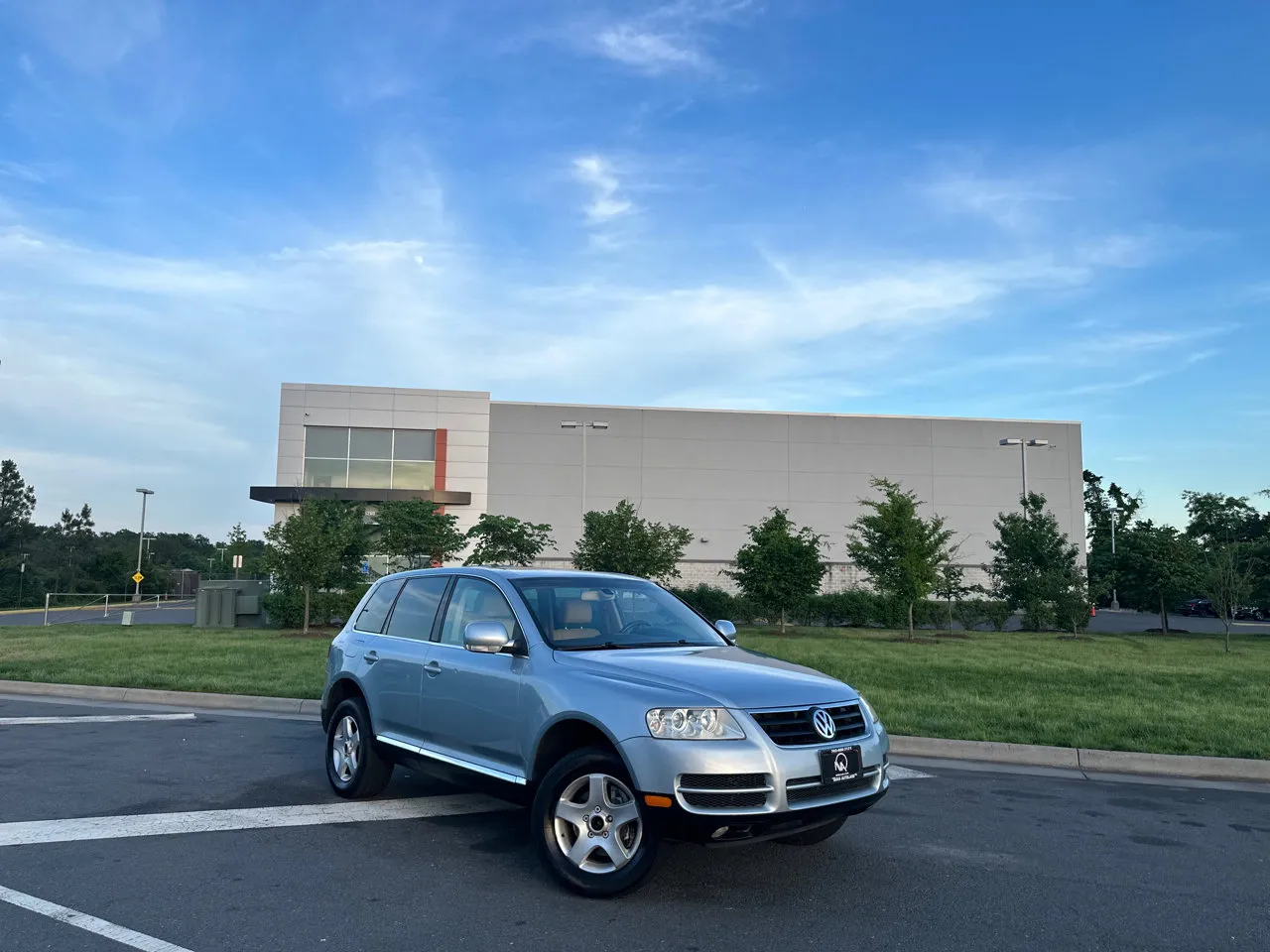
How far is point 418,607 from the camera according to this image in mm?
6809

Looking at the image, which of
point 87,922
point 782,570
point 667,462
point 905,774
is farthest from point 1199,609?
point 87,922

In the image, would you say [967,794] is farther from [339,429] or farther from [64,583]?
[64,583]

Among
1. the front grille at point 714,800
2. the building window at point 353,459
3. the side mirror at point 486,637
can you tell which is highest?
the building window at point 353,459

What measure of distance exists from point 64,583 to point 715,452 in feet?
163

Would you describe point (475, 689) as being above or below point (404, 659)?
below

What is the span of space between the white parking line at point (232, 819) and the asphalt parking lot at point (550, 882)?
0.08 feet

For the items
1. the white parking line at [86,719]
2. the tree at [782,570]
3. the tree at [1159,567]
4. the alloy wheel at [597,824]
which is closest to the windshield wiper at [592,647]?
the alloy wheel at [597,824]

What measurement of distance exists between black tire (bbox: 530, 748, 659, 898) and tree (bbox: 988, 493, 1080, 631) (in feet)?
91.0

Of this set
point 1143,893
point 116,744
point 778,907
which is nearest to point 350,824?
point 778,907

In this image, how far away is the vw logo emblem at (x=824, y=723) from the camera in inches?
190

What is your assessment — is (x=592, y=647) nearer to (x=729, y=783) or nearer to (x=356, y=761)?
(x=729, y=783)

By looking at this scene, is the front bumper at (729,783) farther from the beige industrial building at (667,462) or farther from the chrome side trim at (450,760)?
the beige industrial building at (667,462)

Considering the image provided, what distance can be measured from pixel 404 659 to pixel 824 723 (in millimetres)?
2963

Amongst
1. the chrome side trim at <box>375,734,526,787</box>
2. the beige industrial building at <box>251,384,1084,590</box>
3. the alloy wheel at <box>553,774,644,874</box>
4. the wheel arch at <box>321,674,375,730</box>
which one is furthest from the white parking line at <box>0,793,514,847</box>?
the beige industrial building at <box>251,384,1084,590</box>
